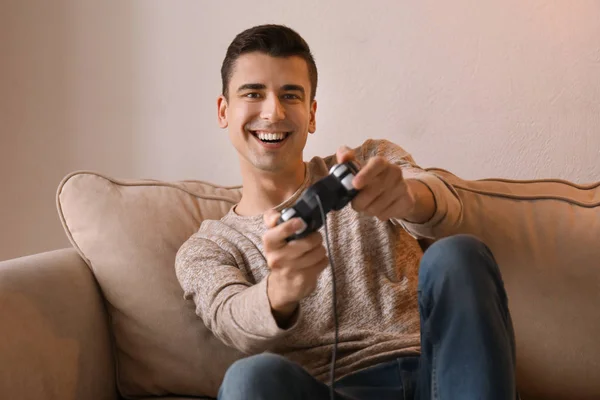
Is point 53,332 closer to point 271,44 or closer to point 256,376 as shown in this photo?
point 256,376

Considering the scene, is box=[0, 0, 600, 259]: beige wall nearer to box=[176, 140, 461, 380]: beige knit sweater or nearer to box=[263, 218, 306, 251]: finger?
box=[176, 140, 461, 380]: beige knit sweater

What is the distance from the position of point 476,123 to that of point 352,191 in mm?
843

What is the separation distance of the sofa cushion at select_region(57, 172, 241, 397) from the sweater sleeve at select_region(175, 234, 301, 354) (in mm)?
72

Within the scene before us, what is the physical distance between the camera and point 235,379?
0.85 metres

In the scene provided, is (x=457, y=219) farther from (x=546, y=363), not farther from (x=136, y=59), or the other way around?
(x=136, y=59)

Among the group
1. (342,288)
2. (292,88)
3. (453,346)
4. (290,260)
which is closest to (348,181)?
(290,260)

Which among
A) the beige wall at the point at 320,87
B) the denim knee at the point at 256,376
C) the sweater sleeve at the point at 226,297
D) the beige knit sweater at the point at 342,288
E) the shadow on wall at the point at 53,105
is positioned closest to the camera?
the denim knee at the point at 256,376

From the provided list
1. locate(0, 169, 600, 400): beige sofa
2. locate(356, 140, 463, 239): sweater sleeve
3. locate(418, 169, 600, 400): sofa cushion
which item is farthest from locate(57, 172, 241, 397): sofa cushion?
locate(418, 169, 600, 400): sofa cushion

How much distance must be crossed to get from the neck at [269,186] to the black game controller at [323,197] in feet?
1.43

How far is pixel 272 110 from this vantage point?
127 centimetres

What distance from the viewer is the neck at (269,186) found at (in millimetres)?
1340

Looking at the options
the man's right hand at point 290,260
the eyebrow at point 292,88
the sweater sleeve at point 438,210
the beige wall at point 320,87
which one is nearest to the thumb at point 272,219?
the man's right hand at point 290,260

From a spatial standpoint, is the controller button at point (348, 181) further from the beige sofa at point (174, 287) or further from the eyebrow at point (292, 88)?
the eyebrow at point (292, 88)

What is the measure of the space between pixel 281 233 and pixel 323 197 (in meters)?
0.07
